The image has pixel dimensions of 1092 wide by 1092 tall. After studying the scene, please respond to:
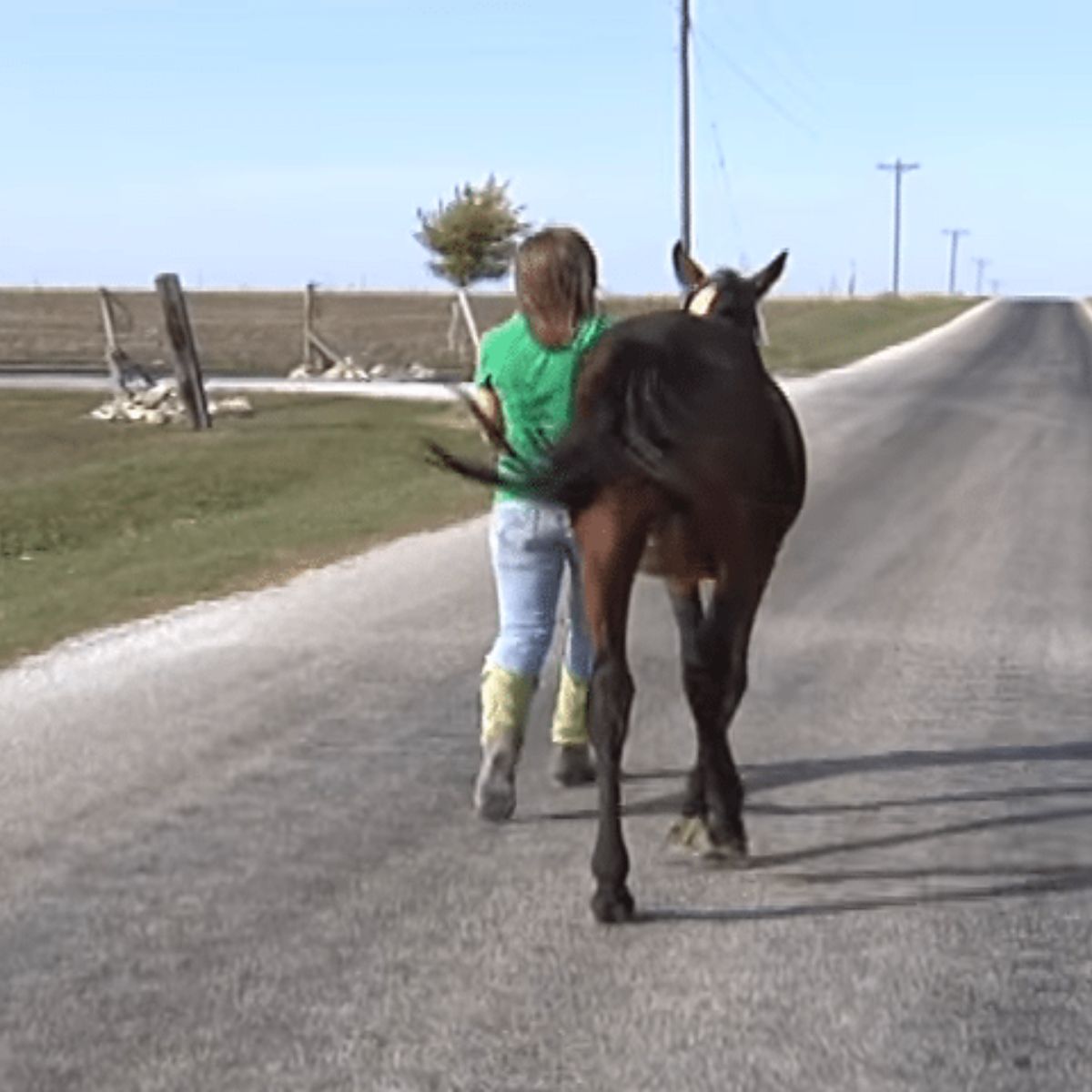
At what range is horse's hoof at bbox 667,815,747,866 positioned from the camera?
594 centimetres

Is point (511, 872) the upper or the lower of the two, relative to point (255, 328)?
upper

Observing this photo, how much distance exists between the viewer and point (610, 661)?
546 cm

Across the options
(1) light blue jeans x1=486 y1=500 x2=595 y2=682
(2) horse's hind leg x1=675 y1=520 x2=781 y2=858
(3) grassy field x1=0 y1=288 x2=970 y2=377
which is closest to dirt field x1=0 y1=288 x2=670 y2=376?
(3) grassy field x1=0 y1=288 x2=970 y2=377

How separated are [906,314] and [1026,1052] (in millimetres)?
87281

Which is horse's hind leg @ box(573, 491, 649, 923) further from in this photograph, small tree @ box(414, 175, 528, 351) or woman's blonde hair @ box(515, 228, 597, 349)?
small tree @ box(414, 175, 528, 351)

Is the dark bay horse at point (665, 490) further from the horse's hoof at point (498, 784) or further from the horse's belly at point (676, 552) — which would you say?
the horse's hoof at point (498, 784)

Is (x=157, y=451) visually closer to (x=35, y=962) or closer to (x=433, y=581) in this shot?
(x=433, y=581)

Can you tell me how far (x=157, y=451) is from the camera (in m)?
24.6

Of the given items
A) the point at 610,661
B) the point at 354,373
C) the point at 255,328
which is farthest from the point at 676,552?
the point at 255,328

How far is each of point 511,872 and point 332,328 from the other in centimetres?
6296

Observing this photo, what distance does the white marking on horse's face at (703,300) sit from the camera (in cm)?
599

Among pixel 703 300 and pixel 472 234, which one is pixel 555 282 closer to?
pixel 703 300

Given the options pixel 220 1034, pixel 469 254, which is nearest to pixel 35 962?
pixel 220 1034

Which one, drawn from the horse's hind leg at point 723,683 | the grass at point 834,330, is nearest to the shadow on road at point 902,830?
the horse's hind leg at point 723,683
